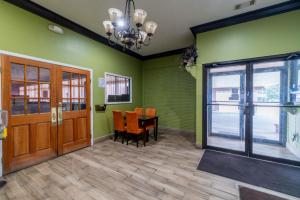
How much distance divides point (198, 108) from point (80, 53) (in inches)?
136

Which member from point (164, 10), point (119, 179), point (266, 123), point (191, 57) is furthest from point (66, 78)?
point (266, 123)

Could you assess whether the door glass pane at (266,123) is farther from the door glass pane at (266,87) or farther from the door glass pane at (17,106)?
the door glass pane at (17,106)

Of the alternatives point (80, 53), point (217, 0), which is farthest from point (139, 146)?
point (217, 0)

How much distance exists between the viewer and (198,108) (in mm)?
3648

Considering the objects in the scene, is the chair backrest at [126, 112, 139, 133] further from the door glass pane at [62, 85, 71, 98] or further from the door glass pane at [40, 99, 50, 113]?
the door glass pane at [40, 99, 50, 113]

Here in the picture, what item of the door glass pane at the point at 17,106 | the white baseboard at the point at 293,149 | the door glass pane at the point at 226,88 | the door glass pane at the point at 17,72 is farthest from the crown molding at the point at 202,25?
the white baseboard at the point at 293,149

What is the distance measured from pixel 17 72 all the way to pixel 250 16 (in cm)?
484

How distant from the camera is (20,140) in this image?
2576 mm

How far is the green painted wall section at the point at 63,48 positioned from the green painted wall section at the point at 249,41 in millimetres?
2714

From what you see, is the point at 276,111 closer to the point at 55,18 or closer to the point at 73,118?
the point at 73,118

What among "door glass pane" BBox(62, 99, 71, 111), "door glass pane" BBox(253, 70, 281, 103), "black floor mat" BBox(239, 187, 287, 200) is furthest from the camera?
"door glass pane" BBox(62, 99, 71, 111)

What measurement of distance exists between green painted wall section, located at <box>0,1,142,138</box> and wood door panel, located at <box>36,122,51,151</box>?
4.02 ft

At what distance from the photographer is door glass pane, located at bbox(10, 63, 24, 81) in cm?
249

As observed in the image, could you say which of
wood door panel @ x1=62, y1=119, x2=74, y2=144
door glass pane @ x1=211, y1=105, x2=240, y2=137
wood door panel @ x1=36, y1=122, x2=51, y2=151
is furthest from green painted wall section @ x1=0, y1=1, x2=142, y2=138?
door glass pane @ x1=211, y1=105, x2=240, y2=137
